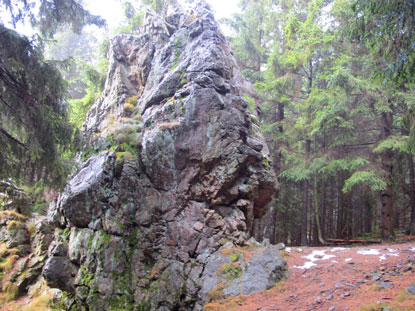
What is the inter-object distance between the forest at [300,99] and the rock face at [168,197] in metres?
1.65

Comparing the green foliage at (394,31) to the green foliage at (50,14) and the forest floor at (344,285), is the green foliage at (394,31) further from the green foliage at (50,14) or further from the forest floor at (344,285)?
the green foliage at (50,14)

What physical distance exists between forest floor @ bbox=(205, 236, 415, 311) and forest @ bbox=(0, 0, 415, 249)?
341 centimetres

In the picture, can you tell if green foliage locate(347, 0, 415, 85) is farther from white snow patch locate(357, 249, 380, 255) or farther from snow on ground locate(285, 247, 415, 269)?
white snow patch locate(357, 249, 380, 255)

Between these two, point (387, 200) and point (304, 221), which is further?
point (304, 221)

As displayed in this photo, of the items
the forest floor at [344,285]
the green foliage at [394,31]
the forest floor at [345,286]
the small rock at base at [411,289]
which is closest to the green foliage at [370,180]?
the forest floor at [344,285]

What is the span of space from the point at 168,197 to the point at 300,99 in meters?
12.9

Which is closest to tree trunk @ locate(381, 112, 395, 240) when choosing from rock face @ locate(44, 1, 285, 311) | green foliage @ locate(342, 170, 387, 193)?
green foliage @ locate(342, 170, 387, 193)

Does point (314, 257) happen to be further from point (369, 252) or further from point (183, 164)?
point (183, 164)

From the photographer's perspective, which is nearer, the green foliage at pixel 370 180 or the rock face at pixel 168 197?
the rock face at pixel 168 197

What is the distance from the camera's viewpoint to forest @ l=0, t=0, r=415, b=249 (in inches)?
261

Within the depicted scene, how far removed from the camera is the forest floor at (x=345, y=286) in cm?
523

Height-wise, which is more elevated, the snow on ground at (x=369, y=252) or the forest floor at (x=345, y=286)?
the snow on ground at (x=369, y=252)

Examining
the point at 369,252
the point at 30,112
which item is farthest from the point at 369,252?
the point at 30,112

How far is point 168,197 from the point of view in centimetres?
959
